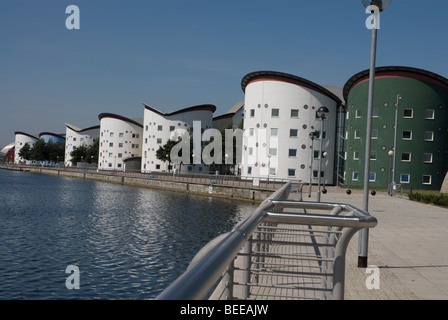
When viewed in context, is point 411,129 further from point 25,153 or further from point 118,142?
point 25,153

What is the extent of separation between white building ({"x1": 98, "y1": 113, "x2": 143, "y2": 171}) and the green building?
78.4 metres

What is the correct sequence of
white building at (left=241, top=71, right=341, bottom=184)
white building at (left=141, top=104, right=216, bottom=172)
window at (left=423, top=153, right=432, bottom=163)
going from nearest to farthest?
window at (left=423, top=153, right=432, bottom=163)
white building at (left=241, top=71, right=341, bottom=184)
white building at (left=141, top=104, right=216, bottom=172)

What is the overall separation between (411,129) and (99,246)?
45896mm

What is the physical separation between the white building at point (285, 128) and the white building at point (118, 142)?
61872 millimetres

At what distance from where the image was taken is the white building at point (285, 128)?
64812 mm

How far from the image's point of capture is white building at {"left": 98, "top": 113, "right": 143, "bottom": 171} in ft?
404

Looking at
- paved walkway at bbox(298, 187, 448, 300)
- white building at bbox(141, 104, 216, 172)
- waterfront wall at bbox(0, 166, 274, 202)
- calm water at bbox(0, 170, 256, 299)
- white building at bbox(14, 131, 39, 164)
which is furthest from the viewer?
white building at bbox(14, 131, 39, 164)

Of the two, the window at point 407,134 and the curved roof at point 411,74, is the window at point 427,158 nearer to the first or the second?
the window at point 407,134

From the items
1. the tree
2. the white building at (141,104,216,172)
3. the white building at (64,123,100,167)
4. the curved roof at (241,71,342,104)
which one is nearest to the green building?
the curved roof at (241,71,342,104)

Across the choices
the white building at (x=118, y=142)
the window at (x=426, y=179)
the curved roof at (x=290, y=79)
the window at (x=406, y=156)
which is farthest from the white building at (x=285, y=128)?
the white building at (x=118, y=142)

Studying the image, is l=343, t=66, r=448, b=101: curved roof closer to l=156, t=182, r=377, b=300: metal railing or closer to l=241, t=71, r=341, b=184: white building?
l=241, t=71, r=341, b=184: white building

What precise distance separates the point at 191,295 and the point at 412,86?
59.8 metres
